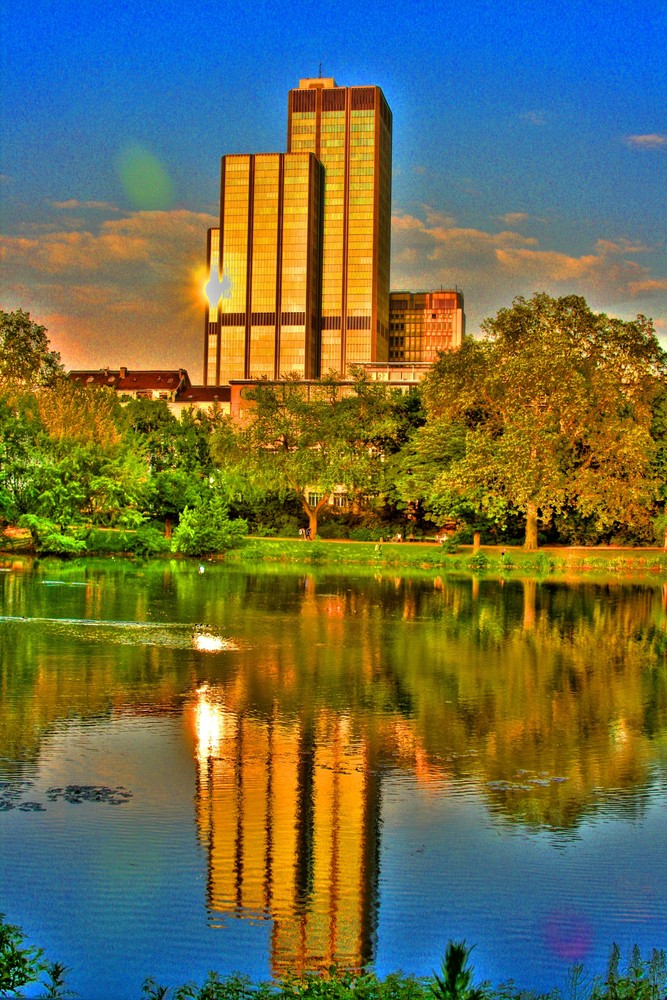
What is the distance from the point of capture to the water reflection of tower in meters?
10.6

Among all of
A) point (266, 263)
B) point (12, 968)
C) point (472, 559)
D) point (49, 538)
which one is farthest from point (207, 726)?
point (266, 263)

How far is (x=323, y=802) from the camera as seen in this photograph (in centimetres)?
1467

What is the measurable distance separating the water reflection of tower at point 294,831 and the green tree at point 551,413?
155 feet

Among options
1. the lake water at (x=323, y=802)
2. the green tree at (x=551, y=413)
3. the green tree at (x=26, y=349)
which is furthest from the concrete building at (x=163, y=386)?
the lake water at (x=323, y=802)

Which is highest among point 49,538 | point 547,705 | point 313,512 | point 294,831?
point 313,512

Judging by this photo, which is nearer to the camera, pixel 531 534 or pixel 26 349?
pixel 531 534

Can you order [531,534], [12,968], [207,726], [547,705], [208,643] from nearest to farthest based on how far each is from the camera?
[12,968]
[207,726]
[547,705]
[208,643]
[531,534]

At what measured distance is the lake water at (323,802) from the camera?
1045 centimetres

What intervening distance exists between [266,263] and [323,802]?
592ft

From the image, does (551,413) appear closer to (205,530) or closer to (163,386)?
(205,530)

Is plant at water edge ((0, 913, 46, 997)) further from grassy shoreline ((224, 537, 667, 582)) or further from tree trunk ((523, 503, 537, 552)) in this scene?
tree trunk ((523, 503, 537, 552))

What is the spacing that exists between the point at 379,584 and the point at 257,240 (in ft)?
482

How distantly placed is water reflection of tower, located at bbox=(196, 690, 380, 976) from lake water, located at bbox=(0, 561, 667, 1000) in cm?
4

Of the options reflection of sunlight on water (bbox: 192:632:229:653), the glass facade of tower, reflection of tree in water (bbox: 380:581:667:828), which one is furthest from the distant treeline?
the glass facade of tower
